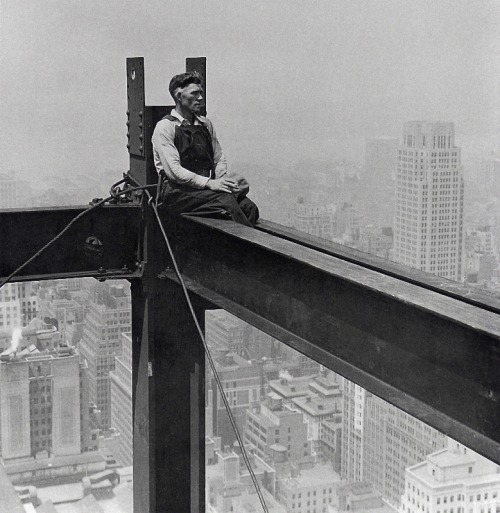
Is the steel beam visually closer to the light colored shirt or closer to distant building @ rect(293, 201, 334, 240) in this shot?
the light colored shirt

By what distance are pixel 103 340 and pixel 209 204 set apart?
1458 cm

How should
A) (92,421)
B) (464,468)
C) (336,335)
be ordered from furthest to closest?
1. (92,421)
2. (464,468)
3. (336,335)

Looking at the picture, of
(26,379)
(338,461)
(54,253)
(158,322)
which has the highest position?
(54,253)

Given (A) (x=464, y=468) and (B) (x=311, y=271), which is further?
(A) (x=464, y=468)

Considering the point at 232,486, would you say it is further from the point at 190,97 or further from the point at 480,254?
the point at 480,254

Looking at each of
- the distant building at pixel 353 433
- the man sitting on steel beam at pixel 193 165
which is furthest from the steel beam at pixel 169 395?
the distant building at pixel 353 433

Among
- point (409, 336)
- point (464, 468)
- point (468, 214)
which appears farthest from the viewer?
point (468, 214)

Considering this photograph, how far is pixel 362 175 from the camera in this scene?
3262cm

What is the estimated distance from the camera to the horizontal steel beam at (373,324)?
4145 mm

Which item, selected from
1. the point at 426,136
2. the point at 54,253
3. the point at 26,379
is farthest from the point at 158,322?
the point at 426,136

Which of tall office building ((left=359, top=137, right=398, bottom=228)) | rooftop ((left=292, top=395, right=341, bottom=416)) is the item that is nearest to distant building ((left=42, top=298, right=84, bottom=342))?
rooftop ((left=292, top=395, right=341, bottom=416))

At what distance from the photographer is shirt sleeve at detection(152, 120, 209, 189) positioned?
736 centimetres

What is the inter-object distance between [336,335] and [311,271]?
42cm

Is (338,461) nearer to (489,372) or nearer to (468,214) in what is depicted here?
(489,372)
